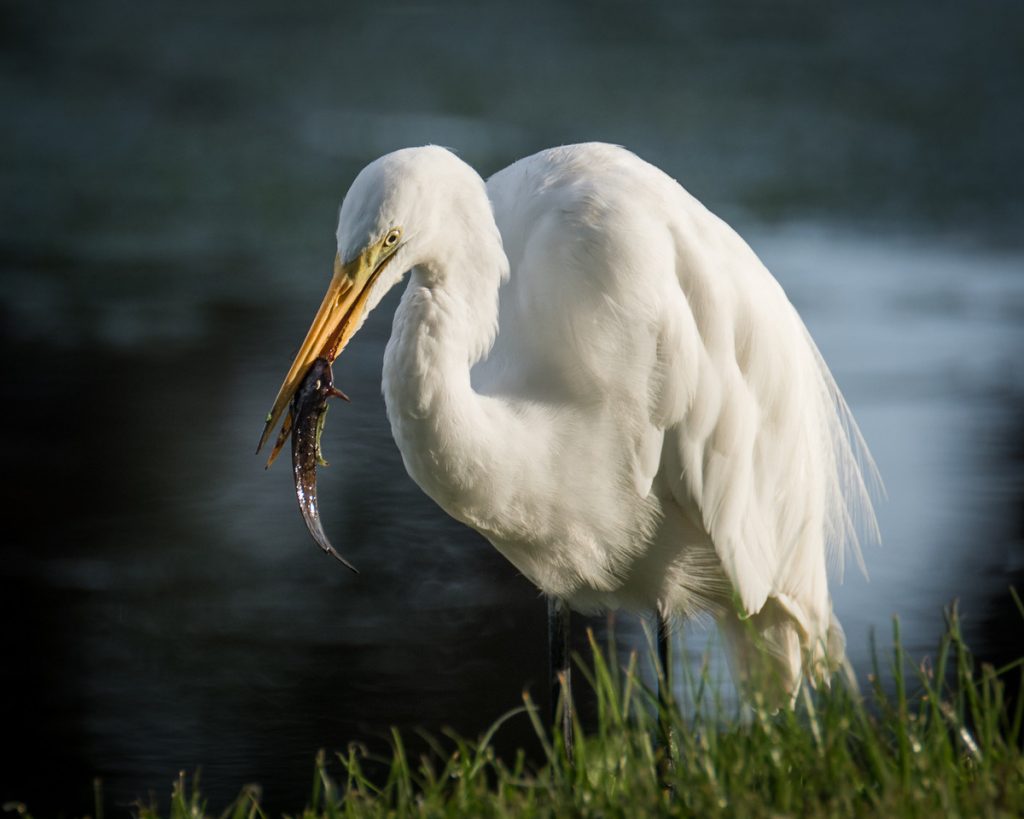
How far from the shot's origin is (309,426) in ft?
7.34

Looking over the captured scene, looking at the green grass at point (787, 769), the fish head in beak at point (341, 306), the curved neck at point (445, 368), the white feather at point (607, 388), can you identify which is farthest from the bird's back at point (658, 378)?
the green grass at point (787, 769)

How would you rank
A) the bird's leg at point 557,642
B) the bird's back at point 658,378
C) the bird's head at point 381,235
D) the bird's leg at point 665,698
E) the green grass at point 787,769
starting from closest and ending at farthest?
the green grass at point 787,769 < the bird's leg at point 665,698 < the bird's head at point 381,235 < the bird's back at point 658,378 < the bird's leg at point 557,642

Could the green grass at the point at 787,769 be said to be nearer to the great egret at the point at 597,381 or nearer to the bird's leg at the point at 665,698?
the bird's leg at the point at 665,698

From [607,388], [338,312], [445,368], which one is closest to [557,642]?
[607,388]

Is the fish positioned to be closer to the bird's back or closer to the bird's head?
the bird's head

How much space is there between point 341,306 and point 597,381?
0.48m

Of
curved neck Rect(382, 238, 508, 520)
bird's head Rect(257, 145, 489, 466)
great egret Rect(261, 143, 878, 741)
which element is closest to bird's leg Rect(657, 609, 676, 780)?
great egret Rect(261, 143, 878, 741)

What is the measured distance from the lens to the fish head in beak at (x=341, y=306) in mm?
2199

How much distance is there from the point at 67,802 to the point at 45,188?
17.4 feet

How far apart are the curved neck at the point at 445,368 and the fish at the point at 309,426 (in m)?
0.10

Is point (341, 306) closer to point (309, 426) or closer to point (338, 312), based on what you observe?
point (338, 312)

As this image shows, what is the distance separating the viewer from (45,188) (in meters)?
7.83

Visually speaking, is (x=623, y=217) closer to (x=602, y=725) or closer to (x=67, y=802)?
(x=602, y=725)

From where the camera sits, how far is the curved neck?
2.25 meters
